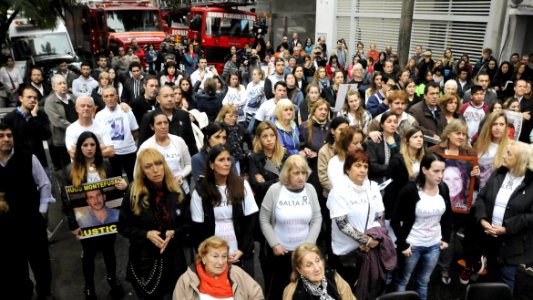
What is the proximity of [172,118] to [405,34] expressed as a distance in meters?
10.3

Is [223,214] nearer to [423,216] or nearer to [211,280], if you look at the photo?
[211,280]

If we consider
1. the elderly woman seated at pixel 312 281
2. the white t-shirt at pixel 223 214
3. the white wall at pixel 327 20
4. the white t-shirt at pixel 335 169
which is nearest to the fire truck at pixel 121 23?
the white wall at pixel 327 20

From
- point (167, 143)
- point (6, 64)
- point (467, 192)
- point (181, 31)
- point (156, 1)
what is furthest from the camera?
point (156, 1)

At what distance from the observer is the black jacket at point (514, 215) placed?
400cm

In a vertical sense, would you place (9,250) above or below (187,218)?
below

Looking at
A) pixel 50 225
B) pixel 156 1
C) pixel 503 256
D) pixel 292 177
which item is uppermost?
pixel 156 1

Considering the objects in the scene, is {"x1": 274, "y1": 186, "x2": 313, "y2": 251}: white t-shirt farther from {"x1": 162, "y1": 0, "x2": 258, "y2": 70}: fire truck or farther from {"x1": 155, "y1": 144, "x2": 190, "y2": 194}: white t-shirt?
{"x1": 162, "y1": 0, "x2": 258, "y2": 70}: fire truck

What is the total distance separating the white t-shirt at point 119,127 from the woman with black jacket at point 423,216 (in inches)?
144

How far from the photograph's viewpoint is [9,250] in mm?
3844

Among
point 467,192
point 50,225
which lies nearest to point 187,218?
point 467,192

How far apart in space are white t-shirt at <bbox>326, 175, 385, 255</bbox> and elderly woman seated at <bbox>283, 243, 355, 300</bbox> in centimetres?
57

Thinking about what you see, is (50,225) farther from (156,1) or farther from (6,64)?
(156,1)

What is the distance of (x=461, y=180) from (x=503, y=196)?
1.62 ft

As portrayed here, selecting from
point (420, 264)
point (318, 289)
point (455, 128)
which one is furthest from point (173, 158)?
point (455, 128)
